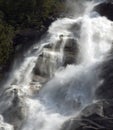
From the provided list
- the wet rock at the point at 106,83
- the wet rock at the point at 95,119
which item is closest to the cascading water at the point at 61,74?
the wet rock at the point at 106,83

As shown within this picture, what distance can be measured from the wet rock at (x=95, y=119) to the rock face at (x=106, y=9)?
68.0ft

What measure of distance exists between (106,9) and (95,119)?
76.6 feet

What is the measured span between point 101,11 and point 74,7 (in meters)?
5.52

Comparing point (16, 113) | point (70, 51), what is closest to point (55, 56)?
point (70, 51)

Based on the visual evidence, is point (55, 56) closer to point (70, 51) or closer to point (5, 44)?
point (70, 51)

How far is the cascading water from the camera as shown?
37.2m

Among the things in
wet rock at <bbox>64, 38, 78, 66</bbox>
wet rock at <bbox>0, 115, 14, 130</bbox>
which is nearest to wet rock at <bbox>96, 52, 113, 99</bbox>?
wet rock at <bbox>64, 38, 78, 66</bbox>

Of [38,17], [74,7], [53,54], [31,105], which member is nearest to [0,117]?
[31,105]

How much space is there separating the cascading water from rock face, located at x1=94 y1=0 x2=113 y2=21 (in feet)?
2.85

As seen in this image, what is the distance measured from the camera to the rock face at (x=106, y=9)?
52906mm

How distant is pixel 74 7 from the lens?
193ft

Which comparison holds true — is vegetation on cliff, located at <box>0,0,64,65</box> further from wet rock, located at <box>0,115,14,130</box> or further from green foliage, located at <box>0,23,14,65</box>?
wet rock, located at <box>0,115,14,130</box>

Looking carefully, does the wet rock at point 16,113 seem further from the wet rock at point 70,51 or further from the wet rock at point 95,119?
the wet rock at point 70,51

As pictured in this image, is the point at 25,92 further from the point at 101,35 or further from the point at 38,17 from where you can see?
the point at 38,17
